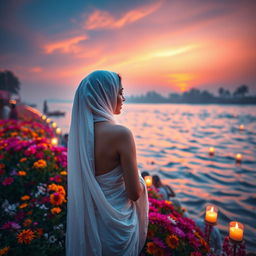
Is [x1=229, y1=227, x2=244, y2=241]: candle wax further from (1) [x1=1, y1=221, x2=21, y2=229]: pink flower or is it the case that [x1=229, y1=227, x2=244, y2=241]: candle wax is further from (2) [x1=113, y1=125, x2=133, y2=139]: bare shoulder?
(1) [x1=1, y1=221, x2=21, y2=229]: pink flower

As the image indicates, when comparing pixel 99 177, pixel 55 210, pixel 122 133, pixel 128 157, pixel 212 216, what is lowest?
pixel 212 216

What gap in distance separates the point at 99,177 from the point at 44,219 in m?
1.31

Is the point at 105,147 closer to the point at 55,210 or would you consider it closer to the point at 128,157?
the point at 128,157

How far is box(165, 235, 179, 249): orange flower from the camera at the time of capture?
1.89 metres

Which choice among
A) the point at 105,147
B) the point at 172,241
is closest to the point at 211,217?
the point at 172,241

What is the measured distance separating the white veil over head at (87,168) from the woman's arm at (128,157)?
0.80 ft

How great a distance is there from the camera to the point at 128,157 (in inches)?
55.2

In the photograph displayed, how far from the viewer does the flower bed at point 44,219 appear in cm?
186

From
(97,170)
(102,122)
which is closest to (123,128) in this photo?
(102,122)

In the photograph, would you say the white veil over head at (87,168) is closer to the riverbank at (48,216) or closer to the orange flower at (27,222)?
the riverbank at (48,216)

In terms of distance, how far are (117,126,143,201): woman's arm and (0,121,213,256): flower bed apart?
92cm

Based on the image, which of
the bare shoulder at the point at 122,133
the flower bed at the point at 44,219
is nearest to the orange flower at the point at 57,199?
the flower bed at the point at 44,219

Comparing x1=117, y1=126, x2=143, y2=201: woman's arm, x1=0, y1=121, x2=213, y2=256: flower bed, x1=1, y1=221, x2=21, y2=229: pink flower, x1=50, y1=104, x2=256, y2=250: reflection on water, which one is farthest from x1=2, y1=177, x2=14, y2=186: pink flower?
x1=50, y1=104, x2=256, y2=250: reflection on water

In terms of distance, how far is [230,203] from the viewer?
590 cm
